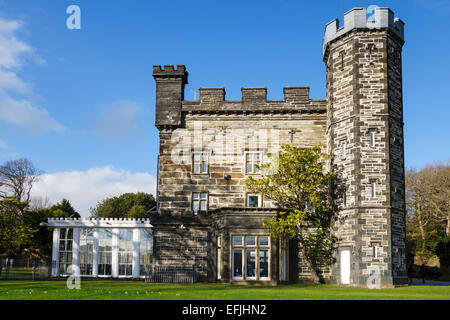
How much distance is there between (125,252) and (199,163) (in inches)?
301

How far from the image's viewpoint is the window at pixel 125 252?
29.8 m

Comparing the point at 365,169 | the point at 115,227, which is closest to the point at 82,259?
the point at 115,227

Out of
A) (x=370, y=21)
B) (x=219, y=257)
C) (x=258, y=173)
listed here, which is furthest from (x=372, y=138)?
(x=219, y=257)

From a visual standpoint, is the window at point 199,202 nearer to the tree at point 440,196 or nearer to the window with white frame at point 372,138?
the window with white frame at point 372,138

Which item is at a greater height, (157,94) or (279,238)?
(157,94)

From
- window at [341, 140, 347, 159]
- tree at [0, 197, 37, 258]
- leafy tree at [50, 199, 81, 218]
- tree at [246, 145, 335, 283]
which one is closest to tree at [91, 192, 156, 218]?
leafy tree at [50, 199, 81, 218]

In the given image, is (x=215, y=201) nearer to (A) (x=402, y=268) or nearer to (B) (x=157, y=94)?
(B) (x=157, y=94)

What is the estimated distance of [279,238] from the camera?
23.9 m

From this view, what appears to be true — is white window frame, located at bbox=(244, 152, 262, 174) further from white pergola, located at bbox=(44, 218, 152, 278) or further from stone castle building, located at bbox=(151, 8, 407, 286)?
white pergola, located at bbox=(44, 218, 152, 278)

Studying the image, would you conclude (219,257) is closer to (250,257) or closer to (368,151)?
(250,257)

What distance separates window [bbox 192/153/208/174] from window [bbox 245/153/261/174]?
7.97 feet

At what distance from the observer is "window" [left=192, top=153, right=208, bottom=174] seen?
28.0 metres

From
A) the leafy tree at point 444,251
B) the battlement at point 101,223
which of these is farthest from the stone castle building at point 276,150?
the leafy tree at point 444,251
